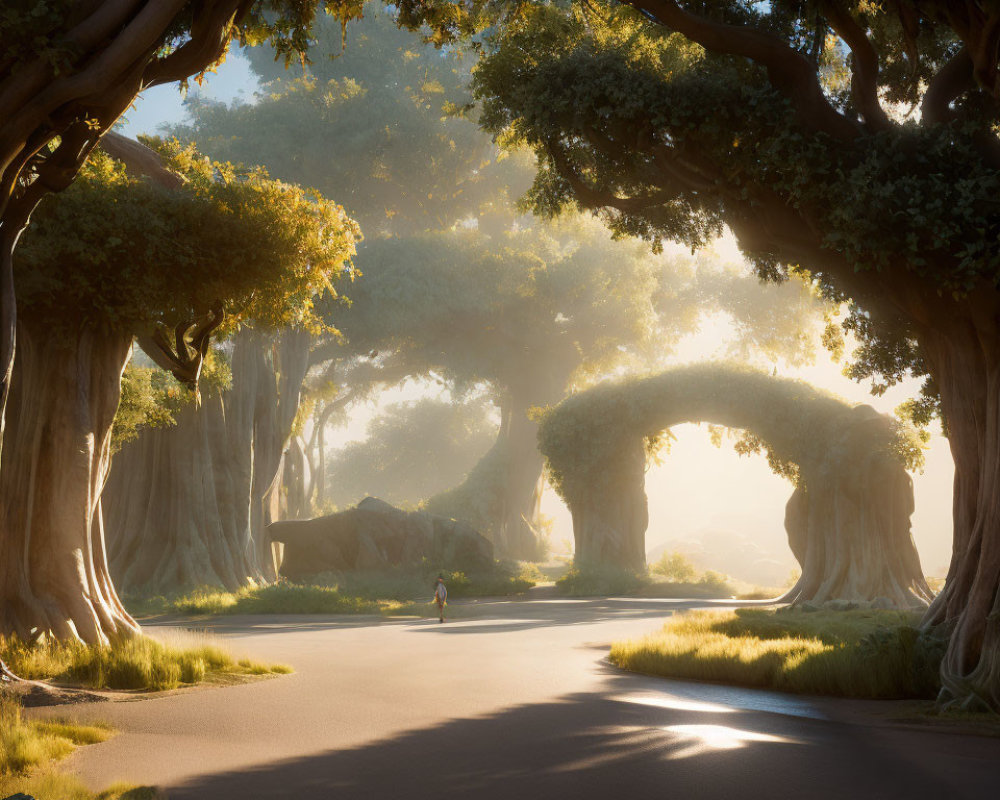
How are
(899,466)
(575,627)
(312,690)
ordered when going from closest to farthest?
(312,690), (575,627), (899,466)

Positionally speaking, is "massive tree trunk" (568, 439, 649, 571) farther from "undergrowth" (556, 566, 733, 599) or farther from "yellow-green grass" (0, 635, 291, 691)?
"yellow-green grass" (0, 635, 291, 691)

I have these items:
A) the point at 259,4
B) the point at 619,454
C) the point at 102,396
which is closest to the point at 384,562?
the point at 619,454

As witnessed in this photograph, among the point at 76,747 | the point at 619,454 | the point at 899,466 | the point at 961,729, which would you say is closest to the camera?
the point at 76,747

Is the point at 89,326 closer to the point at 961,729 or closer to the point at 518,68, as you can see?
the point at 518,68

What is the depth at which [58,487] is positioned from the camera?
1084cm

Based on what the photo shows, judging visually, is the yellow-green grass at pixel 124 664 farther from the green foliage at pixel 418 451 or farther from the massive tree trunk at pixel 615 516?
the green foliage at pixel 418 451

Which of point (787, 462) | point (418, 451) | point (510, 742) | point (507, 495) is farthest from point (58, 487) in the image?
point (418, 451)

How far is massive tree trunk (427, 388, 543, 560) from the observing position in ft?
146

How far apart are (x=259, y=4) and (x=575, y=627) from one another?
1276 centimetres

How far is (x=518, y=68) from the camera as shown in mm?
11852

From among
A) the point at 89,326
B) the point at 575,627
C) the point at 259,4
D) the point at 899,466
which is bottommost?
the point at 575,627

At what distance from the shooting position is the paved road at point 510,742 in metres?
5.36

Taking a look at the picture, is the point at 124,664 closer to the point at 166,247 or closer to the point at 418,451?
the point at 166,247

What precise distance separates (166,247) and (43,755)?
21.9ft
